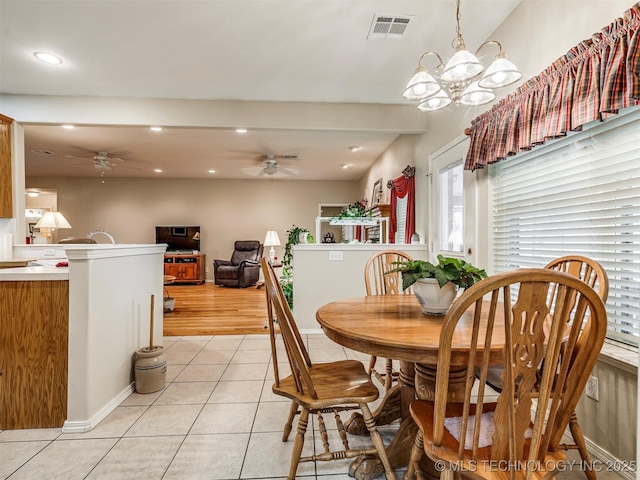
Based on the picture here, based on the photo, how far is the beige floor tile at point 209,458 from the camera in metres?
1.52

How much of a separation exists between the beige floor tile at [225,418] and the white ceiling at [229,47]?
8.64ft

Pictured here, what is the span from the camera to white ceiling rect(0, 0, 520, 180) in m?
2.30

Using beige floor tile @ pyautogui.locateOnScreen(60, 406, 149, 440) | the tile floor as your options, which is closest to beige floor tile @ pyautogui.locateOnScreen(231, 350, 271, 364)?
the tile floor

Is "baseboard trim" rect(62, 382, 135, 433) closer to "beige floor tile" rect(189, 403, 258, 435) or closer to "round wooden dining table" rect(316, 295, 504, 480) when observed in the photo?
"beige floor tile" rect(189, 403, 258, 435)

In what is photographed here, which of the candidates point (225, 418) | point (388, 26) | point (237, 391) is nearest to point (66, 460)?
point (225, 418)

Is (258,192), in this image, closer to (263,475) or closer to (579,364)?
(263,475)

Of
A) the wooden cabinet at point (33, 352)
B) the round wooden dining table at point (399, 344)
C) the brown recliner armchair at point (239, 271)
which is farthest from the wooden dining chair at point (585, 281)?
the brown recliner armchair at point (239, 271)

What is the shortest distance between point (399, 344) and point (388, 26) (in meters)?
2.35

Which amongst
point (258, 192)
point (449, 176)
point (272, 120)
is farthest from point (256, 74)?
point (258, 192)

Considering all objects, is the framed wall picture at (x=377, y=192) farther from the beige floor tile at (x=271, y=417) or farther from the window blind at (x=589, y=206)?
the beige floor tile at (x=271, y=417)

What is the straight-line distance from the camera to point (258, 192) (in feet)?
28.0

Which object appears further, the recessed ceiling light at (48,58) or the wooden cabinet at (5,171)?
the wooden cabinet at (5,171)

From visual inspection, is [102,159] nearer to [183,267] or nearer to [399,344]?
[183,267]

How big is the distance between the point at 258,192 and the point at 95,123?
196 inches
